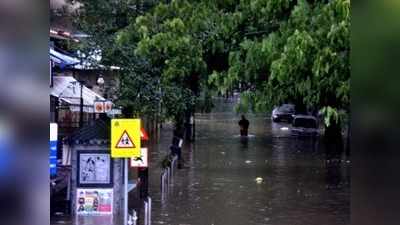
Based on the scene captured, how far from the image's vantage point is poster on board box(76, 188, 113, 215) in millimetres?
13406

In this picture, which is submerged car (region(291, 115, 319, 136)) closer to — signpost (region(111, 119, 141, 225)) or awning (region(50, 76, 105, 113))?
awning (region(50, 76, 105, 113))

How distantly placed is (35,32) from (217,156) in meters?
26.2

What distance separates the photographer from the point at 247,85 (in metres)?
11.0

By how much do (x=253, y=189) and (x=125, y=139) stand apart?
801 centimetres

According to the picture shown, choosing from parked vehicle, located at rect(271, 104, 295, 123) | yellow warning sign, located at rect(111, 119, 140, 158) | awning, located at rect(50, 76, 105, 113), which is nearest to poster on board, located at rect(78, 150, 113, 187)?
yellow warning sign, located at rect(111, 119, 140, 158)

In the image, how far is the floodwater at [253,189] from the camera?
1391 cm

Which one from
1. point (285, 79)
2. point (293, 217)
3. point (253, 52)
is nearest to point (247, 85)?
point (253, 52)

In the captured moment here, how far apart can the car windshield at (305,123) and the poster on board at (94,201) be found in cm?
3662

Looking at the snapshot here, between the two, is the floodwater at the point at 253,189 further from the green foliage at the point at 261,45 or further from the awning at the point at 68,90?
the awning at the point at 68,90

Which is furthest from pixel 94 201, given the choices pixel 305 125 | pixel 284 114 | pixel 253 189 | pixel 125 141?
pixel 284 114

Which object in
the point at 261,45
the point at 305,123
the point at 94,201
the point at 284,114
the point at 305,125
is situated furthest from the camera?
the point at 284,114

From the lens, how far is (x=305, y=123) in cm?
4950

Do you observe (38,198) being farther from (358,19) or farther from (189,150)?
(189,150)

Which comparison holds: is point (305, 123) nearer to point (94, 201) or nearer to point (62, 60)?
point (62, 60)
